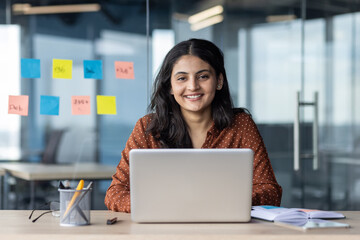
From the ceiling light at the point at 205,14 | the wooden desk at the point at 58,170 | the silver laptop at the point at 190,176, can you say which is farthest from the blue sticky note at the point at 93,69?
the silver laptop at the point at 190,176

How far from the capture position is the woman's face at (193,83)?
223 centimetres

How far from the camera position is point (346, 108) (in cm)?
403

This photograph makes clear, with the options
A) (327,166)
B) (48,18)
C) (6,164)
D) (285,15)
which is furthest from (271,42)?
(6,164)

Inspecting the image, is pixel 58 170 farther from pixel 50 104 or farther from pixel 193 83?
pixel 193 83

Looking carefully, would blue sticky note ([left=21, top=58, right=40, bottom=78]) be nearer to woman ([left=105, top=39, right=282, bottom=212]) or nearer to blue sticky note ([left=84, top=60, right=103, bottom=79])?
blue sticky note ([left=84, top=60, right=103, bottom=79])

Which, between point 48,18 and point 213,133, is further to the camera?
point 48,18

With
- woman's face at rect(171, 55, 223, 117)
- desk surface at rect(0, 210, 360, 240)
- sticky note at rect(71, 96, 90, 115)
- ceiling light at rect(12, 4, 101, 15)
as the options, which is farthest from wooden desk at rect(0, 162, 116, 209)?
desk surface at rect(0, 210, 360, 240)

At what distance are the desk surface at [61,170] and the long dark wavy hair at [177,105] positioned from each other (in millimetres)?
1435

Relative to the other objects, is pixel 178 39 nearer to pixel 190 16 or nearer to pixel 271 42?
pixel 190 16

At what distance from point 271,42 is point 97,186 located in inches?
66.1

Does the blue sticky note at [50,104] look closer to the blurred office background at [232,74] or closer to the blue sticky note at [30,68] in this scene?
the blurred office background at [232,74]

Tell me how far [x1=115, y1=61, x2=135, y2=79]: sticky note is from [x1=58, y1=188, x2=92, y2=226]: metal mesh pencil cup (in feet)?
7.44

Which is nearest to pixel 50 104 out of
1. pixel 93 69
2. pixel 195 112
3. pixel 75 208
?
pixel 93 69

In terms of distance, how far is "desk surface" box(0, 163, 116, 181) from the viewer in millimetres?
3648
